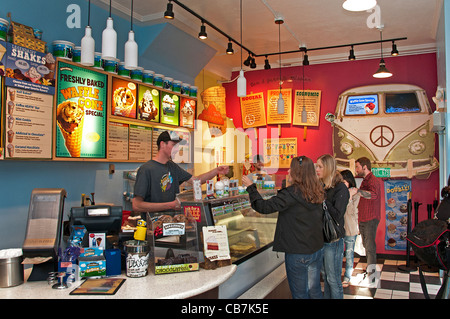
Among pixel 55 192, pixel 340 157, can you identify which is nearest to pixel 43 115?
pixel 55 192

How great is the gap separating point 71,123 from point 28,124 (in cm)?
Answer: 51

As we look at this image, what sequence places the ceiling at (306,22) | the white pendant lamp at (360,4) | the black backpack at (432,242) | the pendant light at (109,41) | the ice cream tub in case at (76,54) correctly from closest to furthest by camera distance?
the black backpack at (432,242) → the pendant light at (109,41) → the white pendant lamp at (360,4) → the ice cream tub in case at (76,54) → the ceiling at (306,22)

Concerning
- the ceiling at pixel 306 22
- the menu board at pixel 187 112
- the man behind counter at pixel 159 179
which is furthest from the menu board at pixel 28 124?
the menu board at pixel 187 112

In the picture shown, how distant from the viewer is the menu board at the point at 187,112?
5.63m

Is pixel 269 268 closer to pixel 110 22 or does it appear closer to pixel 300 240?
pixel 300 240

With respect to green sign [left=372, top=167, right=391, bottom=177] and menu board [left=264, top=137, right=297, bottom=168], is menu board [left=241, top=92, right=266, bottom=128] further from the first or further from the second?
green sign [left=372, top=167, right=391, bottom=177]

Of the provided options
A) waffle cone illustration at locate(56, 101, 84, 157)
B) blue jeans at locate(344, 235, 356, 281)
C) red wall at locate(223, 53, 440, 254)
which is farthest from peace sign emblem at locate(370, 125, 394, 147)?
waffle cone illustration at locate(56, 101, 84, 157)

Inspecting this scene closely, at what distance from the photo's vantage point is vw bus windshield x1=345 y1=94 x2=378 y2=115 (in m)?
6.63

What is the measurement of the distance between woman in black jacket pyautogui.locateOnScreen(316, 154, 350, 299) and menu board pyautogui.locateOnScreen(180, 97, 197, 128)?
2604 millimetres

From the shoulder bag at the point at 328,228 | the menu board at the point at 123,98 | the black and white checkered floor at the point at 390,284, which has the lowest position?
the black and white checkered floor at the point at 390,284

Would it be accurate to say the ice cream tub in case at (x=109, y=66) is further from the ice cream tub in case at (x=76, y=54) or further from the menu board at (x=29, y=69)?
the menu board at (x=29, y=69)

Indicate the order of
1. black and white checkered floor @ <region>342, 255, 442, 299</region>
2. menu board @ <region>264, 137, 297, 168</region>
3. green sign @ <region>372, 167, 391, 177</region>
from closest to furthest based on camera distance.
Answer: black and white checkered floor @ <region>342, 255, 442, 299</region>
green sign @ <region>372, 167, 391, 177</region>
menu board @ <region>264, 137, 297, 168</region>

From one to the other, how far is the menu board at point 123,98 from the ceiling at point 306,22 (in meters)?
0.97

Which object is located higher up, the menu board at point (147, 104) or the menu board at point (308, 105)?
the menu board at point (308, 105)
